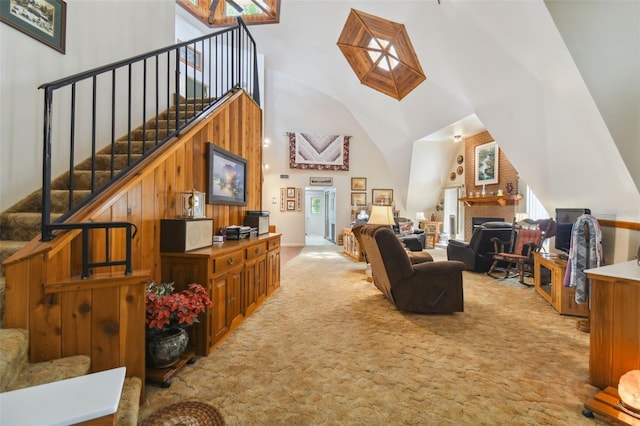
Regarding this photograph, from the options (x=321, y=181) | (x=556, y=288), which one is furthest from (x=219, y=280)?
(x=321, y=181)

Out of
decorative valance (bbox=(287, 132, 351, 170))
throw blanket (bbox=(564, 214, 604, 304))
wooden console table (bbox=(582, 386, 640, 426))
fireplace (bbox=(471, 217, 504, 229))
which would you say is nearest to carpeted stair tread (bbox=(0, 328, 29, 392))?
wooden console table (bbox=(582, 386, 640, 426))

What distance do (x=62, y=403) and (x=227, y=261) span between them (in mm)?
1539

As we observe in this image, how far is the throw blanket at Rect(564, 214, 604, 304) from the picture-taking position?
106 inches

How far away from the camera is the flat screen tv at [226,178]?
3.00m

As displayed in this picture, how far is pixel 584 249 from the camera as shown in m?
2.75

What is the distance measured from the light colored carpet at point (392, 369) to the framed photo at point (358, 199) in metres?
6.63

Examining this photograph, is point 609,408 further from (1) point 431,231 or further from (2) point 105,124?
(1) point 431,231

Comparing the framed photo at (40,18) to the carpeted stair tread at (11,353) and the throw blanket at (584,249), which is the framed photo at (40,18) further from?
the throw blanket at (584,249)

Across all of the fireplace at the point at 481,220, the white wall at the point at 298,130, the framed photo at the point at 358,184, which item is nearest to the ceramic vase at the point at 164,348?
the white wall at the point at 298,130

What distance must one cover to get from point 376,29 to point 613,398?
20.2 feet

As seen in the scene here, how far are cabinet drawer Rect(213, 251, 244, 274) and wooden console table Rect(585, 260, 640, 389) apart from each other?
8.50ft

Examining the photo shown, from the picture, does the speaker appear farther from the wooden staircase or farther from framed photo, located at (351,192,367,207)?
framed photo, located at (351,192,367,207)

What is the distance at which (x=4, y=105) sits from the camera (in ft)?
6.52

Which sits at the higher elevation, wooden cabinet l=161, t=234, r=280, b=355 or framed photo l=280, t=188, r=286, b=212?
framed photo l=280, t=188, r=286, b=212
